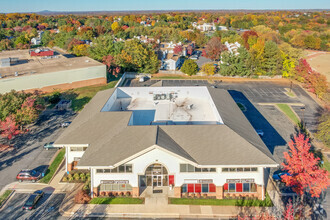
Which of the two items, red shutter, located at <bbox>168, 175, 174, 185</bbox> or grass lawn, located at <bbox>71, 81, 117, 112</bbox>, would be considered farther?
grass lawn, located at <bbox>71, 81, 117, 112</bbox>

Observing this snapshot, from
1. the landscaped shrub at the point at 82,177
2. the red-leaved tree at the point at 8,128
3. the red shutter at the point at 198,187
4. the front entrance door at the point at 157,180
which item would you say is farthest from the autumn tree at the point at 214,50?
the landscaped shrub at the point at 82,177

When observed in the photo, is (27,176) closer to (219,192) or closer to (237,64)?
(219,192)

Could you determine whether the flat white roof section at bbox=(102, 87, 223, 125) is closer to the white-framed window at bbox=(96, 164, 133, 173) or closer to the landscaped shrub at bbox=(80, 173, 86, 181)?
the white-framed window at bbox=(96, 164, 133, 173)

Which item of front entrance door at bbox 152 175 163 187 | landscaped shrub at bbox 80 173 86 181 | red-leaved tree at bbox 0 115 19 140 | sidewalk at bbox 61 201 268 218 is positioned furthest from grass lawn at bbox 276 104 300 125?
red-leaved tree at bbox 0 115 19 140

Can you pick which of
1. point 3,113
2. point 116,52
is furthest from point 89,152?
point 116,52

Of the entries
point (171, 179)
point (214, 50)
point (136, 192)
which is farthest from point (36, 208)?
point (214, 50)

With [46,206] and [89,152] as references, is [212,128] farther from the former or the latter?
[46,206]
